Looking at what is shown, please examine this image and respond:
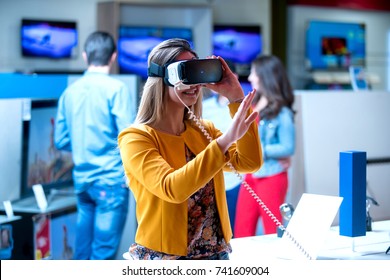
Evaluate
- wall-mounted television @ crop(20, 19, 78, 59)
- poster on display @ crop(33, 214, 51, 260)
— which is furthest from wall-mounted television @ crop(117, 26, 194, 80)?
poster on display @ crop(33, 214, 51, 260)

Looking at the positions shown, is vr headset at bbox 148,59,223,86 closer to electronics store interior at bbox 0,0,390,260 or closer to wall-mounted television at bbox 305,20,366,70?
electronics store interior at bbox 0,0,390,260

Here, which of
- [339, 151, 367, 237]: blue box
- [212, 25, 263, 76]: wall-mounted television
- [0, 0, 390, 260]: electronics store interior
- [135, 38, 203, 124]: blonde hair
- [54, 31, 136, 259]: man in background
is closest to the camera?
[135, 38, 203, 124]: blonde hair

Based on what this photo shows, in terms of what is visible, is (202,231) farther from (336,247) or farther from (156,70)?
(336,247)

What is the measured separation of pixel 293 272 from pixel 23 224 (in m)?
2.63

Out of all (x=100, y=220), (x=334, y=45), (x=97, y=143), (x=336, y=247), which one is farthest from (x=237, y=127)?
(x=334, y=45)

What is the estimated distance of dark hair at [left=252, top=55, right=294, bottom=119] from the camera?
4.27m

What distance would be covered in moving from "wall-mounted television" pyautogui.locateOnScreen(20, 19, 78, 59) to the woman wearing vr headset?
714cm

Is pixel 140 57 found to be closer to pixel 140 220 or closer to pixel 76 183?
pixel 76 183

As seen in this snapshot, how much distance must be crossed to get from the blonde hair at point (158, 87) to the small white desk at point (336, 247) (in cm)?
63

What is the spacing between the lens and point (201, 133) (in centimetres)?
214

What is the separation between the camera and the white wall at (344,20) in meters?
11.3

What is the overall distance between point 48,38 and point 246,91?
3260mm

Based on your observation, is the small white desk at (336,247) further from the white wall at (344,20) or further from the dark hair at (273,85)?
the white wall at (344,20)

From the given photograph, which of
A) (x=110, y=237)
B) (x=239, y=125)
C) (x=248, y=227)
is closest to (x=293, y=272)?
(x=239, y=125)
